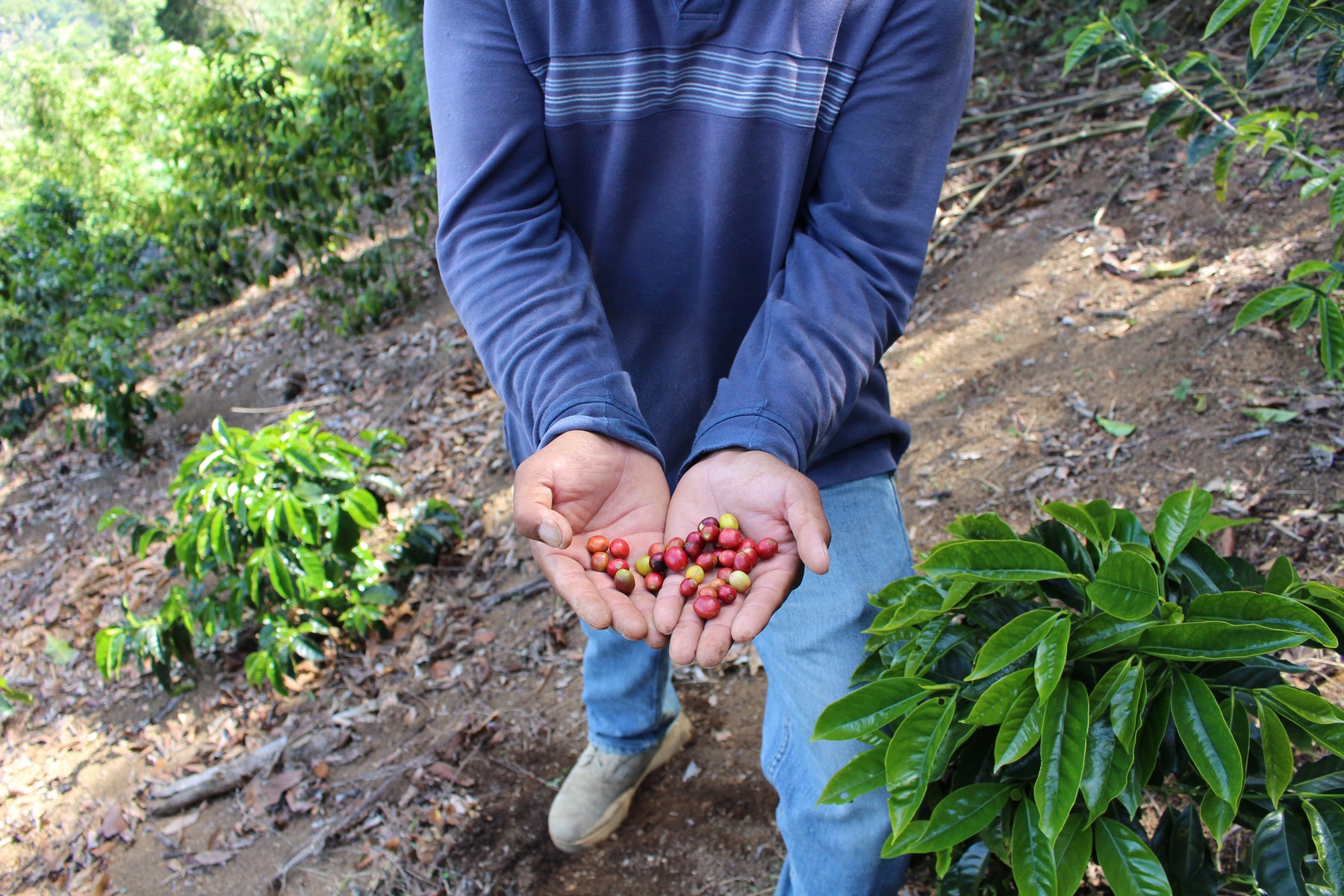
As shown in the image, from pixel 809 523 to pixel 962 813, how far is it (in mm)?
495

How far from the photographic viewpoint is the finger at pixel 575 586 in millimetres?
1458

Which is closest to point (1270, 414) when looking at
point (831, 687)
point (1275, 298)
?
point (1275, 298)

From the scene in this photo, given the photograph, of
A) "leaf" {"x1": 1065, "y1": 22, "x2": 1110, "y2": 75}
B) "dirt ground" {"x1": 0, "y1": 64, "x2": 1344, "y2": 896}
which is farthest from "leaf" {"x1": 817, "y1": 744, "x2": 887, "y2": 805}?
"leaf" {"x1": 1065, "y1": 22, "x2": 1110, "y2": 75}

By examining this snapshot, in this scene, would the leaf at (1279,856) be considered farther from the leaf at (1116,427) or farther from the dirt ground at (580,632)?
the leaf at (1116,427)

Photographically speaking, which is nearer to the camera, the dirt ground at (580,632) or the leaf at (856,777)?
the leaf at (856,777)

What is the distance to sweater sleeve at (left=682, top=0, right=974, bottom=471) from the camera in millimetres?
1651

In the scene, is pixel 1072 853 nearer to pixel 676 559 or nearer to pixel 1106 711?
pixel 1106 711

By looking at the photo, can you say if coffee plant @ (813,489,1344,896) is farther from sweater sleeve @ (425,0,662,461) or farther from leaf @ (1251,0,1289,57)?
leaf @ (1251,0,1289,57)

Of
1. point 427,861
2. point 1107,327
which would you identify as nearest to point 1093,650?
point 427,861

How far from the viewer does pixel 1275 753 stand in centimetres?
117

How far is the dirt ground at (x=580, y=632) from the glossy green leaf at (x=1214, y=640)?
1251 millimetres

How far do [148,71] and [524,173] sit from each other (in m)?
8.28

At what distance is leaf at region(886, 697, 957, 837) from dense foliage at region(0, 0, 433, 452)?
4.78 meters

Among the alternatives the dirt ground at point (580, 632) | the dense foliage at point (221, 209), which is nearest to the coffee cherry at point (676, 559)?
the dirt ground at point (580, 632)
